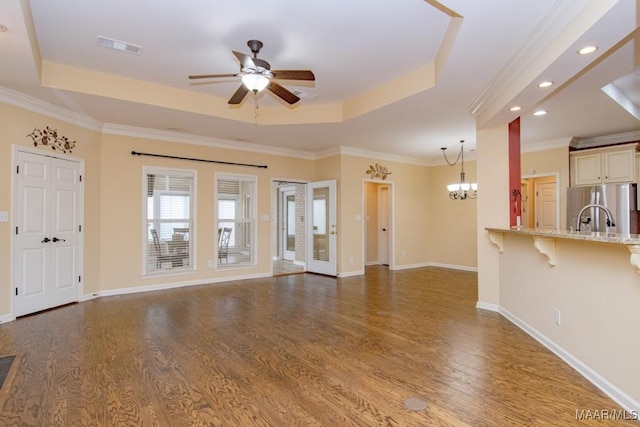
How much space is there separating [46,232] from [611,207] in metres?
8.22

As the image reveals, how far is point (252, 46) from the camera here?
3.28 meters

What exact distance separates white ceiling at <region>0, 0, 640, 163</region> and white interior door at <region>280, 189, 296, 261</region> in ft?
14.5

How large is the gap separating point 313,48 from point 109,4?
1806 mm

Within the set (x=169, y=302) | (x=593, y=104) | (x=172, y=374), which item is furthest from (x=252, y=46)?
(x=593, y=104)

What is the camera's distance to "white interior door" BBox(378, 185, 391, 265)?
28.9ft

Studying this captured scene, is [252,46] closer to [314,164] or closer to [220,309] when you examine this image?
[220,309]

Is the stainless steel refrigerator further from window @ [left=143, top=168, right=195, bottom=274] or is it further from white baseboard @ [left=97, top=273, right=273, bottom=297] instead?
window @ [left=143, top=168, right=195, bottom=274]

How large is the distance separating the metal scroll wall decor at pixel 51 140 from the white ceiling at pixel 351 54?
46 cm

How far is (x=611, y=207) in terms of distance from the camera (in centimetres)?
535

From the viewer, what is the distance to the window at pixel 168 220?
5859mm

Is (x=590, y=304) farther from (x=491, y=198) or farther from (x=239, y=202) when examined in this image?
(x=239, y=202)

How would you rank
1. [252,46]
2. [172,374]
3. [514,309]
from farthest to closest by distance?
[514,309] → [252,46] → [172,374]

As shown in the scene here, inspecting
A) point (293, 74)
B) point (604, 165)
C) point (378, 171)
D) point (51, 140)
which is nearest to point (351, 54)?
point (293, 74)

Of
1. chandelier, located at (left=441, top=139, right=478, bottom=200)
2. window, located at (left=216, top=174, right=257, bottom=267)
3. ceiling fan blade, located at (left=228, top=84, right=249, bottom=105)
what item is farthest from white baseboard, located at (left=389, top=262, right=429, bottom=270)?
ceiling fan blade, located at (left=228, top=84, right=249, bottom=105)
